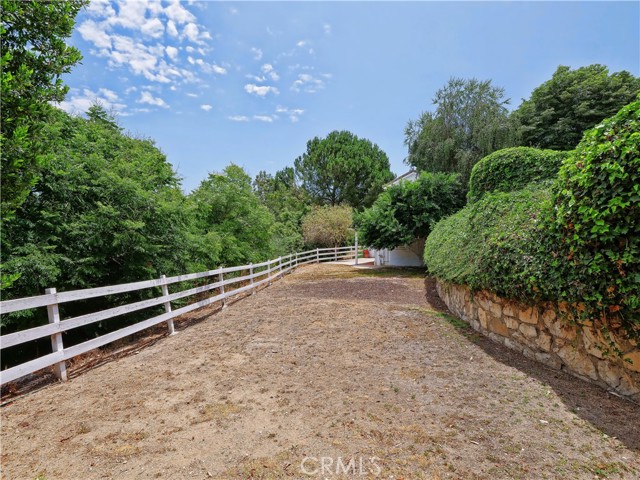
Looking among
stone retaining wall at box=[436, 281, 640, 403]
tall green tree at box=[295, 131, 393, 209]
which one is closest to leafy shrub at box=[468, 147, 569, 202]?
stone retaining wall at box=[436, 281, 640, 403]

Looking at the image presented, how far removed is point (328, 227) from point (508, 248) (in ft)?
67.5

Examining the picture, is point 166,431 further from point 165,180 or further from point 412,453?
point 165,180

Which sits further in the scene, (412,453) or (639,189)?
(639,189)

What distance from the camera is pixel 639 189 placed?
249cm

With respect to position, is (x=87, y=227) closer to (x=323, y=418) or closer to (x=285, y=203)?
(x=323, y=418)

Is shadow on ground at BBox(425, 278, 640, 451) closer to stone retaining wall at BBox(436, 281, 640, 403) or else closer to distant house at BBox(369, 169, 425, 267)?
stone retaining wall at BBox(436, 281, 640, 403)

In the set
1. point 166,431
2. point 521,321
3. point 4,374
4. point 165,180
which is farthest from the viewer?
point 165,180

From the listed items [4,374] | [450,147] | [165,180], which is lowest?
[4,374]

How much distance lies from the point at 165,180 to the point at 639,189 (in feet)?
31.2

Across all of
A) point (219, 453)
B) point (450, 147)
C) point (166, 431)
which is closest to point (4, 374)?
point (166, 431)

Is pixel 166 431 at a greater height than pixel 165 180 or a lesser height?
lesser

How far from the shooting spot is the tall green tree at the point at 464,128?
1723cm

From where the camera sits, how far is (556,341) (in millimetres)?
3445

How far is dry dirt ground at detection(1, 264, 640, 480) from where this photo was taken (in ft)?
6.58
